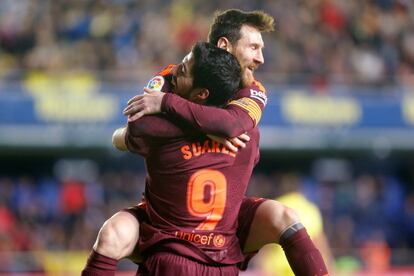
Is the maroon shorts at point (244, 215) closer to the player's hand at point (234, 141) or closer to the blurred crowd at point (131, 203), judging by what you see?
the player's hand at point (234, 141)

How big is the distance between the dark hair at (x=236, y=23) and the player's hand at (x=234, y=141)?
640 mm

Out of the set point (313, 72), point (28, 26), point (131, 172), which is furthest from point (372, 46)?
point (28, 26)

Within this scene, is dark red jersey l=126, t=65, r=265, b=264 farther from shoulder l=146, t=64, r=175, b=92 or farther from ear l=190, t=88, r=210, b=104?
ear l=190, t=88, r=210, b=104

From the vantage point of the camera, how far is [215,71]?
5.30 metres

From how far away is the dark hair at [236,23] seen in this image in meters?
5.86

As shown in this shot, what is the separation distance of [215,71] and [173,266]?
1055 mm

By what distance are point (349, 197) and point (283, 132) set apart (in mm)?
1554

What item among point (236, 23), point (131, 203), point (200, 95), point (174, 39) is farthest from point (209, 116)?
point (174, 39)

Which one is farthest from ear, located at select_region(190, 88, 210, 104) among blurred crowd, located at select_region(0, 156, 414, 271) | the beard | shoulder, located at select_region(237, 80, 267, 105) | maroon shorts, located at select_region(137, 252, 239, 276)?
blurred crowd, located at select_region(0, 156, 414, 271)

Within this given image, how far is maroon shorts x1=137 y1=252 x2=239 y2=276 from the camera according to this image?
5449 millimetres

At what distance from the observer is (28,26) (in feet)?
52.7

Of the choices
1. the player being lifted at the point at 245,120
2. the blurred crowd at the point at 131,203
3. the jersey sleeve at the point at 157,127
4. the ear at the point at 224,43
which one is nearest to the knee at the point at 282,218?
the player being lifted at the point at 245,120

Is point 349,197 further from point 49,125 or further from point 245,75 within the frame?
point 245,75

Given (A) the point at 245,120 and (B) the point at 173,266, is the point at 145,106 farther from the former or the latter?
(B) the point at 173,266
